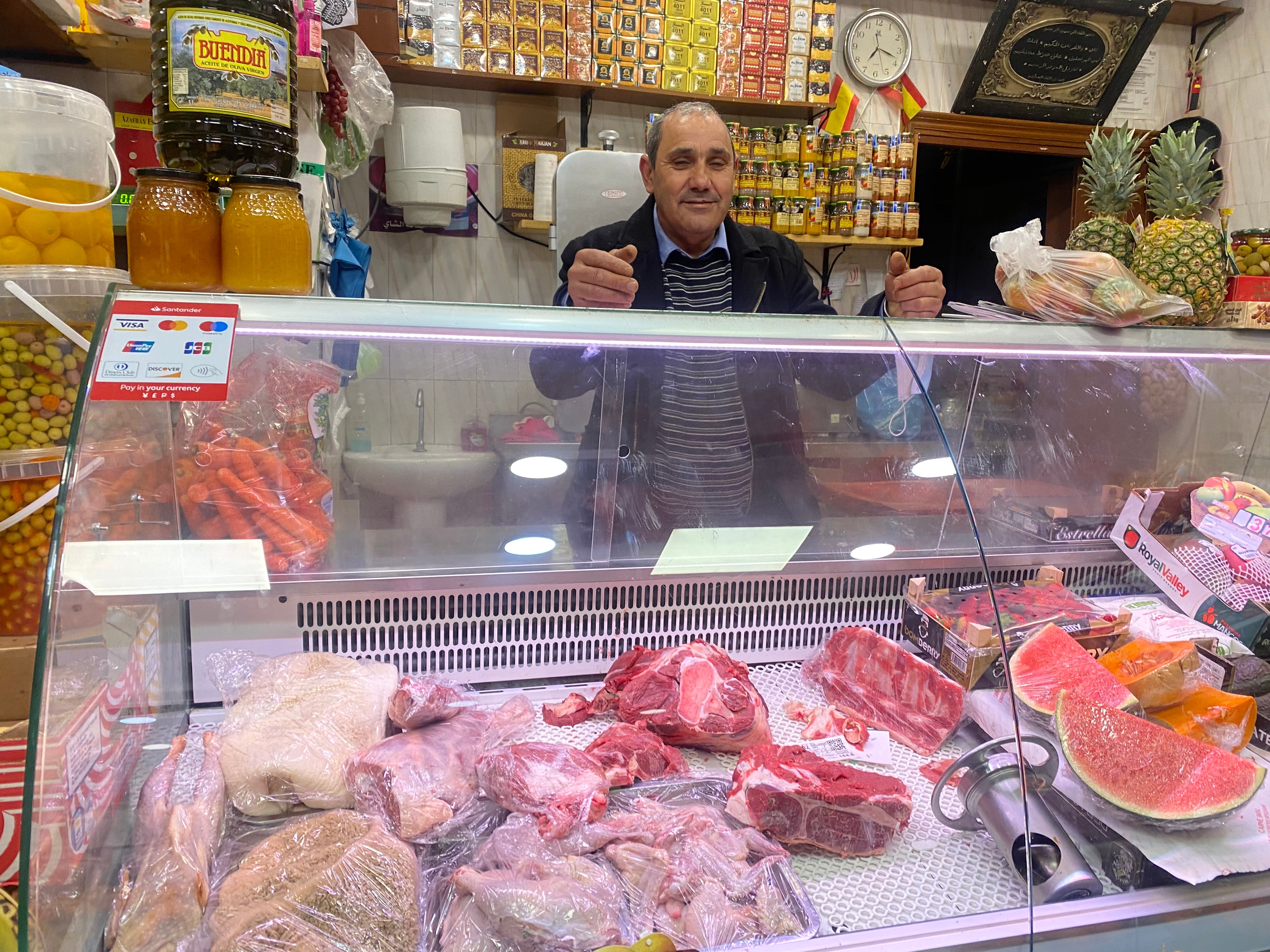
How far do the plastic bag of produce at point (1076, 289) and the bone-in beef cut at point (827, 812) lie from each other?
3.70 ft

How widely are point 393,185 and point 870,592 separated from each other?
12.3ft

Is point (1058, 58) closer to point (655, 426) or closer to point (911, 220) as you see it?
point (911, 220)

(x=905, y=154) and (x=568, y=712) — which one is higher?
(x=905, y=154)

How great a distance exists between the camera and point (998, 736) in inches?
54.7

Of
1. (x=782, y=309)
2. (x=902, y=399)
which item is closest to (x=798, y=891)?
(x=902, y=399)

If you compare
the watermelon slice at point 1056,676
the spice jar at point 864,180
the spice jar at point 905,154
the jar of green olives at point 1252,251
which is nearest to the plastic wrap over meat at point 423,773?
the watermelon slice at point 1056,676

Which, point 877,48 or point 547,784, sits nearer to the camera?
point 547,784

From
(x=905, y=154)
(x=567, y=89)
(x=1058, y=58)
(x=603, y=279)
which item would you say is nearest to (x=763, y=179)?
(x=905, y=154)

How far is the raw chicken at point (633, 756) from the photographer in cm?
143

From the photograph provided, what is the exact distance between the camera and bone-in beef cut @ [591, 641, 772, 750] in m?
1.53

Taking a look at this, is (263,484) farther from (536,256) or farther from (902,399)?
(536,256)

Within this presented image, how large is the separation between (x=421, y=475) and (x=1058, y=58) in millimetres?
5468

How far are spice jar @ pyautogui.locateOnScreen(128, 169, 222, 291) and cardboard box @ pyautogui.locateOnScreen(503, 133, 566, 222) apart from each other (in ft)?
11.7

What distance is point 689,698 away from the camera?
1.56 meters
